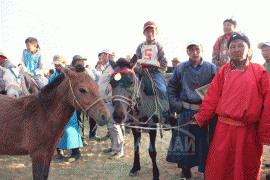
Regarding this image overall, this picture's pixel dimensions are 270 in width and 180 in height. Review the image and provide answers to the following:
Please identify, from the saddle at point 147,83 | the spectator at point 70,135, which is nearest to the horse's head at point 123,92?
the saddle at point 147,83

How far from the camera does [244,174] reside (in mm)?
2090

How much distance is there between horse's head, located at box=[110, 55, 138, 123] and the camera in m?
2.73

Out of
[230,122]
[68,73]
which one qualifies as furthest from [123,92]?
[230,122]

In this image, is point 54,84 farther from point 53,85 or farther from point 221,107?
point 221,107

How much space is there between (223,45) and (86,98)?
150 inches

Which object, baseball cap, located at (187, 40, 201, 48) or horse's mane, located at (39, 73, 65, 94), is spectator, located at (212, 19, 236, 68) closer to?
baseball cap, located at (187, 40, 201, 48)

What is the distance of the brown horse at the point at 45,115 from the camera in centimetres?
233

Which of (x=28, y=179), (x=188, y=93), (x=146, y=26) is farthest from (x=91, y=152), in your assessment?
(x=146, y=26)

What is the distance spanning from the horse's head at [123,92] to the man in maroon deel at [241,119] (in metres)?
1.37

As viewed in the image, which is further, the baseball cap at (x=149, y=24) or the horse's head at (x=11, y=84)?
the baseball cap at (x=149, y=24)

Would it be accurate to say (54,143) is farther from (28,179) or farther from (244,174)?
(244,174)

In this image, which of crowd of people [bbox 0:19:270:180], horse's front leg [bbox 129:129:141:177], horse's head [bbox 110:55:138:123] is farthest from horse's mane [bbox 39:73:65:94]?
horse's front leg [bbox 129:129:141:177]

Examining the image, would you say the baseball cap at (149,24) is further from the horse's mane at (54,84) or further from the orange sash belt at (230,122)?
the orange sash belt at (230,122)

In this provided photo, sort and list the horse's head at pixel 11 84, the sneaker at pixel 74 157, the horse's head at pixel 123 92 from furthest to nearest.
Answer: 1. the sneaker at pixel 74 157
2. the horse's head at pixel 11 84
3. the horse's head at pixel 123 92
